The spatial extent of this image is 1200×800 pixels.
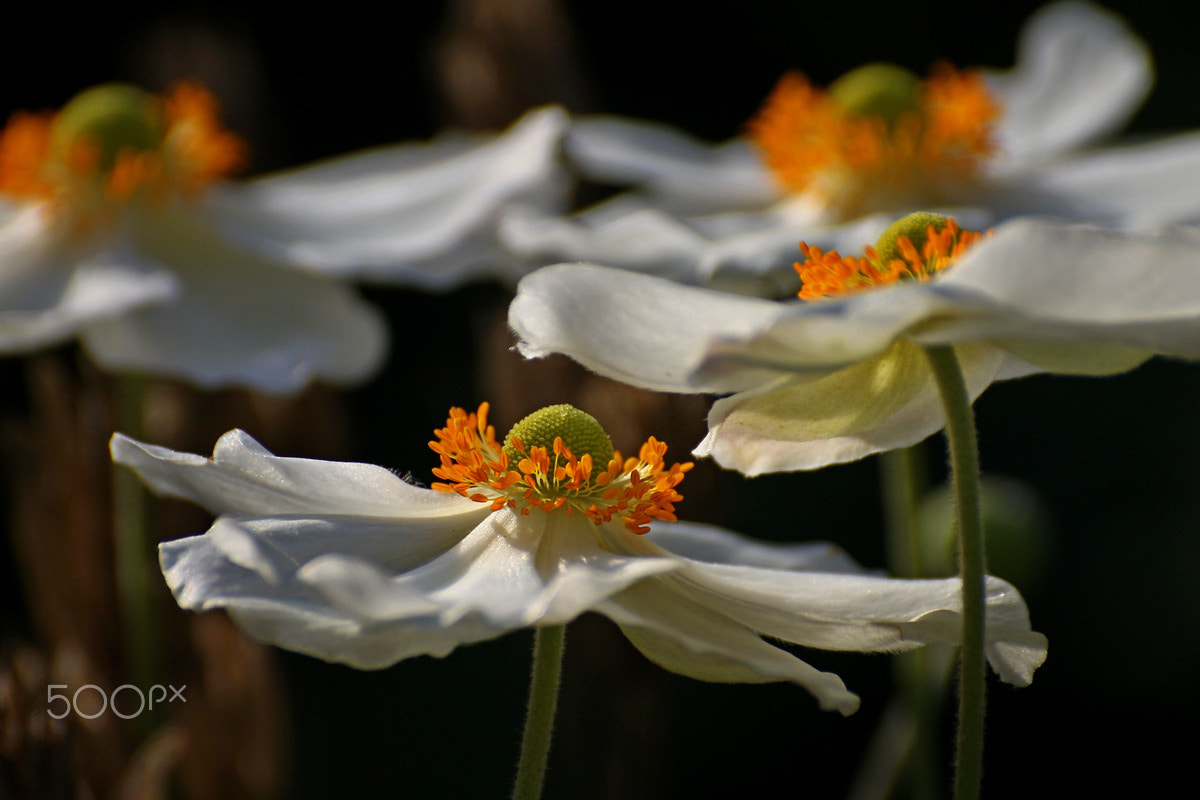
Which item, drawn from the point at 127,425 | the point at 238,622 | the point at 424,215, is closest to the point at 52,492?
the point at 127,425

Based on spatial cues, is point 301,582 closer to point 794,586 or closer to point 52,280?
point 794,586

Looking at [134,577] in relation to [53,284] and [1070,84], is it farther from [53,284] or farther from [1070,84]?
[1070,84]

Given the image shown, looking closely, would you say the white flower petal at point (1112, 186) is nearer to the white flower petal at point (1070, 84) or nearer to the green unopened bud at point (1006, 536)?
the white flower petal at point (1070, 84)

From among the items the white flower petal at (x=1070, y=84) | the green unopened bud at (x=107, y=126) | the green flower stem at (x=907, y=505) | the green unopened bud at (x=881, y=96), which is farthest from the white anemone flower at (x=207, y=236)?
the white flower petal at (x=1070, y=84)

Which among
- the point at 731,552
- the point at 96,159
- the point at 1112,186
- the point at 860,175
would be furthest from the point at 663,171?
the point at 731,552

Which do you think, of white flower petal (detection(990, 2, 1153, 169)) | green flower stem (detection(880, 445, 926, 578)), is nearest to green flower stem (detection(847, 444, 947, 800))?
green flower stem (detection(880, 445, 926, 578))

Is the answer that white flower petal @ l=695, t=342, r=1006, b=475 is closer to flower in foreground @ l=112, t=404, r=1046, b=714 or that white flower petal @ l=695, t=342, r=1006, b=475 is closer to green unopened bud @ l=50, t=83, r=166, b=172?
flower in foreground @ l=112, t=404, r=1046, b=714
